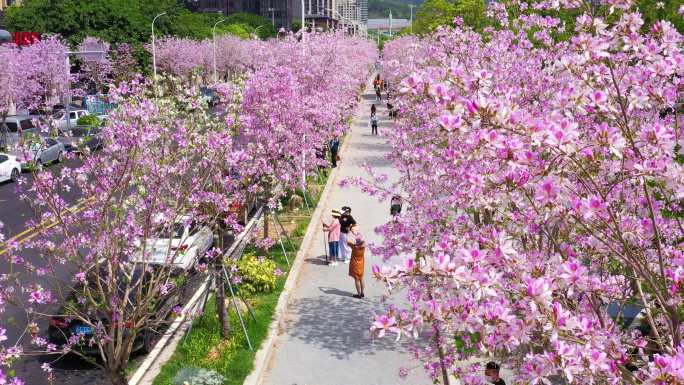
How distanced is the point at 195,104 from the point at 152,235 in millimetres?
2999

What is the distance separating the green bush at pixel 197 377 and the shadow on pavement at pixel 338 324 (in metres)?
2.15

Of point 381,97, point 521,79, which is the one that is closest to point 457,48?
point 521,79

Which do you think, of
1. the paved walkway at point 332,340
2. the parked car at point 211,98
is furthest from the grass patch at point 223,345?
the parked car at point 211,98

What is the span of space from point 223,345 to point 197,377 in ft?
4.95

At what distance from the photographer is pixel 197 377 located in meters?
10.7

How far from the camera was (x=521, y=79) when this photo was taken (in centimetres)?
1173

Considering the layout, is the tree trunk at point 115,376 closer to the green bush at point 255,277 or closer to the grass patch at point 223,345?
the grass patch at point 223,345

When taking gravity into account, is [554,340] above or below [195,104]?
below

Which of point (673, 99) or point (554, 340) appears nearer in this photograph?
point (554, 340)

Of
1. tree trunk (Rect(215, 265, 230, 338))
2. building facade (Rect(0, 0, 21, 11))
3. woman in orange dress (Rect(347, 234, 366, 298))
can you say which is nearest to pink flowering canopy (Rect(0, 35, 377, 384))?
tree trunk (Rect(215, 265, 230, 338))

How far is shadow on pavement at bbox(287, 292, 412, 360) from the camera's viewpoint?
489 inches

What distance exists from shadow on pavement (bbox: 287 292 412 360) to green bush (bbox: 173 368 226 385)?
2.15 metres

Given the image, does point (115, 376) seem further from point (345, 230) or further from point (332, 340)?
point (345, 230)

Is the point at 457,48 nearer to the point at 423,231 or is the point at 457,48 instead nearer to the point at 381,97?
the point at 423,231
